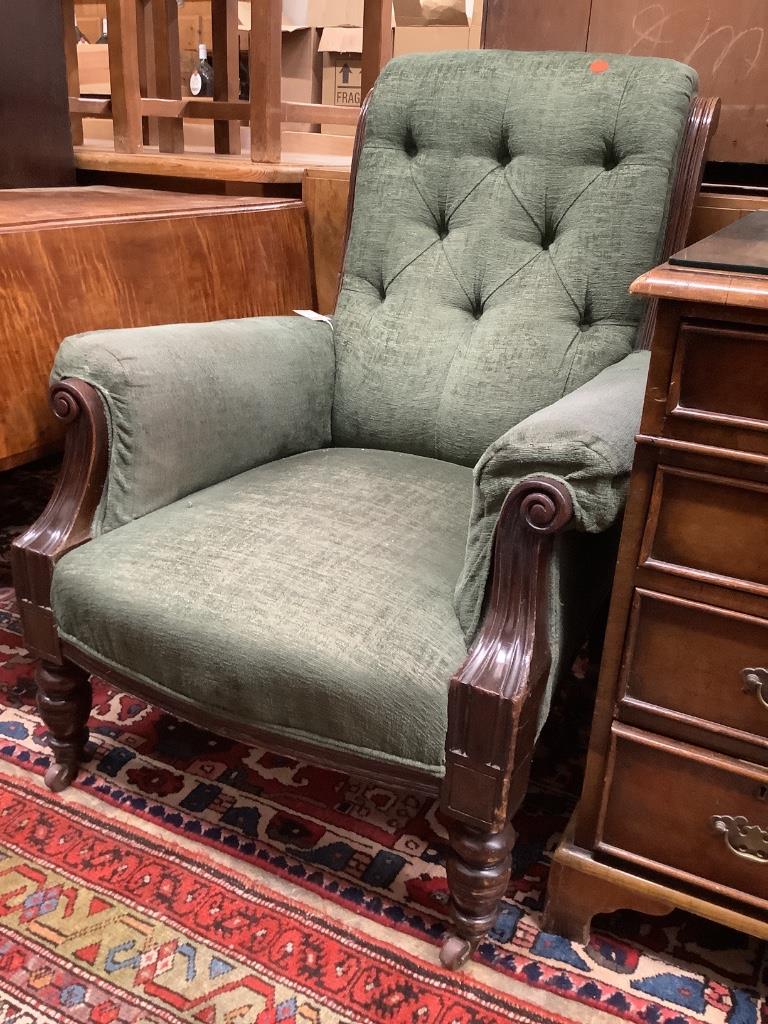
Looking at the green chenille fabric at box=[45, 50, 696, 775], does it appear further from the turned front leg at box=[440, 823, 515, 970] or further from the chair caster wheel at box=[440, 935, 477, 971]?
the chair caster wheel at box=[440, 935, 477, 971]

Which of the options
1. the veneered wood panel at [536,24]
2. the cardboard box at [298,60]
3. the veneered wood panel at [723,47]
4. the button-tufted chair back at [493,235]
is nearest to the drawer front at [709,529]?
the button-tufted chair back at [493,235]

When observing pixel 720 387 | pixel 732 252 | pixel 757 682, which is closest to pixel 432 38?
pixel 732 252

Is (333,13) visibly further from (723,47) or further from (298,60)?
(723,47)

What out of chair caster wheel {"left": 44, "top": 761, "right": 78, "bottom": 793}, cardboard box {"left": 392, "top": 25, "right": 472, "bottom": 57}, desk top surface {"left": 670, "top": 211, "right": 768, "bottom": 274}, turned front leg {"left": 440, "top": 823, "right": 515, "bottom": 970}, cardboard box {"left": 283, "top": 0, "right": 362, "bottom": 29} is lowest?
chair caster wheel {"left": 44, "top": 761, "right": 78, "bottom": 793}

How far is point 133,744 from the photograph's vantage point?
A: 1344 mm

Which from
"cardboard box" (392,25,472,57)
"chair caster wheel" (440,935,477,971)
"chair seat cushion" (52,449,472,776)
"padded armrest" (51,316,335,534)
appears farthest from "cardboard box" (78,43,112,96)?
"chair caster wheel" (440,935,477,971)

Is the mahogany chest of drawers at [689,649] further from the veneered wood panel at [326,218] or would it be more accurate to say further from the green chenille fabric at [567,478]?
the veneered wood panel at [326,218]

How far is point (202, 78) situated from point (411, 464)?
2.75m

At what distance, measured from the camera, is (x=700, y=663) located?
0.86 metres

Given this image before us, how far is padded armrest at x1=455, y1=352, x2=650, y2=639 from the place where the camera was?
0.80 meters

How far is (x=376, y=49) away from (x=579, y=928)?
2357mm

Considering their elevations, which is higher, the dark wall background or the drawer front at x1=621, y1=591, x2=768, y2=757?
the dark wall background

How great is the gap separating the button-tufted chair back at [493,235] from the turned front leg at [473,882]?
58cm

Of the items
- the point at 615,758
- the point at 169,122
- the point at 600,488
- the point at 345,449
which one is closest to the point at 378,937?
the point at 615,758
